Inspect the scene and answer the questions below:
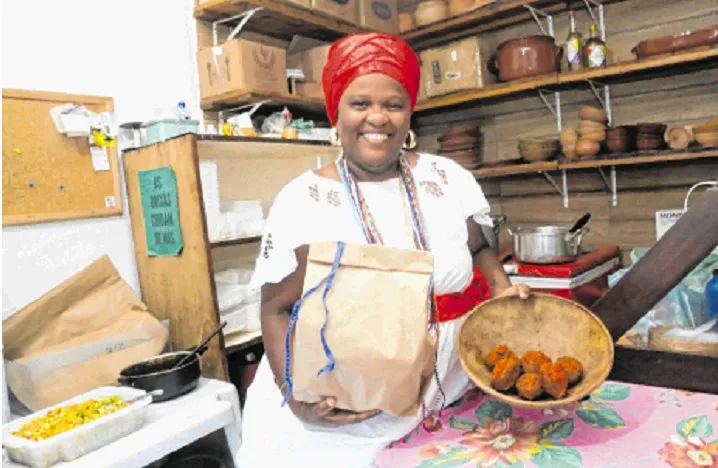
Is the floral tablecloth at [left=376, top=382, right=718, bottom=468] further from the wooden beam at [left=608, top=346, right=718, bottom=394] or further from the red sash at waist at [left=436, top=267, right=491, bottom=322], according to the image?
the red sash at waist at [left=436, top=267, right=491, bottom=322]

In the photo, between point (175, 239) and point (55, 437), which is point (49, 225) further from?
point (55, 437)

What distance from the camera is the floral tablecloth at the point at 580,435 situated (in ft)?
2.82

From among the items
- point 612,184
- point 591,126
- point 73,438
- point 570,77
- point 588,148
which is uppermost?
point 570,77

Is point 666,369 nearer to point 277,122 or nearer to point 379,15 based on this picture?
point 277,122

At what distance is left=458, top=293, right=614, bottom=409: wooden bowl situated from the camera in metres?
0.97

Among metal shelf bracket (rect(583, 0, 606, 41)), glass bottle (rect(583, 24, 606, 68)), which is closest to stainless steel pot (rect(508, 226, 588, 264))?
glass bottle (rect(583, 24, 606, 68))

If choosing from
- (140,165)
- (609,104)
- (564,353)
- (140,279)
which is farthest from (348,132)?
(609,104)

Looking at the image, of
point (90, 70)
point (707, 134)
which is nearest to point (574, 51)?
point (707, 134)

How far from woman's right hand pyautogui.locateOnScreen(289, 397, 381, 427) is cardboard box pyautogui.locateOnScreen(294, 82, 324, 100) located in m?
2.36

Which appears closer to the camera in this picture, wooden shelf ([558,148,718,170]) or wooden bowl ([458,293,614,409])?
wooden bowl ([458,293,614,409])

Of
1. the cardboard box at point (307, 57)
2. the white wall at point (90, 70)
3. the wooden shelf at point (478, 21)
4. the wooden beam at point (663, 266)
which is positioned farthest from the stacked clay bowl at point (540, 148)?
the wooden beam at point (663, 266)

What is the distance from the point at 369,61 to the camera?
120cm

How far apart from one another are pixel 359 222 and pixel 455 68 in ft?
7.64

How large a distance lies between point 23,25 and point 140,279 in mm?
1201
